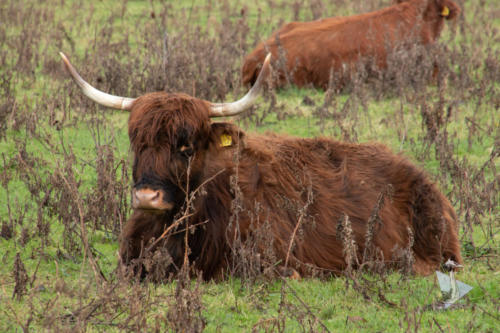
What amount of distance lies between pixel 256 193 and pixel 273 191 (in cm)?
15

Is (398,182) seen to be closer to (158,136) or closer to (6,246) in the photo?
(158,136)

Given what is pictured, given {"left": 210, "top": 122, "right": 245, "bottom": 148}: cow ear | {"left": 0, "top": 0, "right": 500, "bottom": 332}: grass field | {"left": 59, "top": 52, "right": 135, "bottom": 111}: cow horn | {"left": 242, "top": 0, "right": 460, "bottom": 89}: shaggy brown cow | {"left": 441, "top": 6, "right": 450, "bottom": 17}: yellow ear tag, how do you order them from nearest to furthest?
{"left": 0, "top": 0, "right": 500, "bottom": 332}: grass field
{"left": 210, "top": 122, "right": 245, "bottom": 148}: cow ear
{"left": 59, "top": 52, "right": 135, "bottom": 111}: cow horn
{"left": 242, "top": 0, "right": 460, "bottom": 89}: shaggy brown cow
{"left": 441, "top": 6, "right": 450, "bottom": 17}: yellow ear tag

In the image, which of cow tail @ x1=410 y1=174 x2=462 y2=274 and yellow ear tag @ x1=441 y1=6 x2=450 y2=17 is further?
yellow ear tag @ x1=441 y1=6 x2=450 y2=17

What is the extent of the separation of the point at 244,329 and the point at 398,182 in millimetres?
2110

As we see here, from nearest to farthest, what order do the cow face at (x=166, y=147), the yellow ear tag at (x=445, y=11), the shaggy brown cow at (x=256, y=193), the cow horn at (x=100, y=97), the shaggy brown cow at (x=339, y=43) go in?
the cow face at (x=166, y=147), the shaggy brown cow at (x=256, y=193), the cow horn at (x=100, y=97), the shaggy brown cow at (x=339, y=43), the yellow ear tag at (x=445, y=11)

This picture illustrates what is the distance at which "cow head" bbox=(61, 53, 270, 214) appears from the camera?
14.2 ft

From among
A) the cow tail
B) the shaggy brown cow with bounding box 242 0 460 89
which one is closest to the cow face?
the cow tail

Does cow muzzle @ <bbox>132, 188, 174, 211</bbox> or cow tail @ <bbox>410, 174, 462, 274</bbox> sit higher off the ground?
cow muzzle @ <bbox>132, 188, 174, 211</bbox>

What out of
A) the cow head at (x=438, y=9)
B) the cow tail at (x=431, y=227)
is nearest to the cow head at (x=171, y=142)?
the cow tail at (x=431, y=227)

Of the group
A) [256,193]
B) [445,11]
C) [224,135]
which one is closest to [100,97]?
[224,135]

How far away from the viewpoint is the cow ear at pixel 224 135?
4.75m

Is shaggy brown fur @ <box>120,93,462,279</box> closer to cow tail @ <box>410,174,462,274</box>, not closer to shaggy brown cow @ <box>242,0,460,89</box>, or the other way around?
cow tail @ <box>410,174,462,274</box>

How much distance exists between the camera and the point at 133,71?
29.7 feet

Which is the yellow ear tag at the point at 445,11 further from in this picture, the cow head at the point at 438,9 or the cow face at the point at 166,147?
the cow face at the point at 166,147
